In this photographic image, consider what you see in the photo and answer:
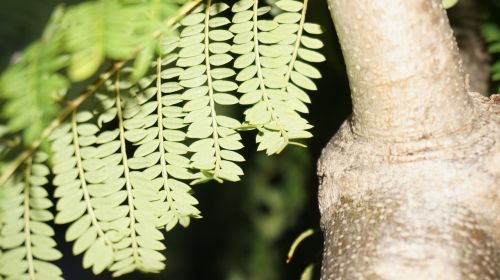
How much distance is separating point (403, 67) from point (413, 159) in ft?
0.43

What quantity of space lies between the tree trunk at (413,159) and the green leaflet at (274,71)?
0.11 m

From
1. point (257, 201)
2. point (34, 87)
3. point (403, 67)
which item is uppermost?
point (34, 87)

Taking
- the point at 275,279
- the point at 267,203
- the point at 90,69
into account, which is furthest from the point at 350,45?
the point at 275,279

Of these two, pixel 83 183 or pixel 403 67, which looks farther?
pixel 83 183

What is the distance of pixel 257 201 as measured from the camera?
182 centimetres

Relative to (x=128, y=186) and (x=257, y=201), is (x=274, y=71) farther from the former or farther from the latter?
(x=257, y=201)

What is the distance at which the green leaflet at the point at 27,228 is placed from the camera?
691 millimetres

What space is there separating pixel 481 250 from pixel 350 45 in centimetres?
32

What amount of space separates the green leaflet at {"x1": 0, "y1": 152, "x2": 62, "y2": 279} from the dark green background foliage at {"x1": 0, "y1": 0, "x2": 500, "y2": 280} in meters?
0.72

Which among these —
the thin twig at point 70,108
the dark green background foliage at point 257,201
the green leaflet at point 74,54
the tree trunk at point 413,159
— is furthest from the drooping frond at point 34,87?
the dark green background foliage at point 257,201

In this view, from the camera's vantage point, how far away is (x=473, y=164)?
0.62m

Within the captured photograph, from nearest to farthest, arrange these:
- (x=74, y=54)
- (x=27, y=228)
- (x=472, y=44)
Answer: (x=74, y=54) → (x=27, y=228) → (x=472, y=44)

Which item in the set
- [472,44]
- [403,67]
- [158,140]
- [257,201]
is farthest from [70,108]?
[257,201]

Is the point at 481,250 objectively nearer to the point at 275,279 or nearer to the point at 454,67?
the point at 454,67
